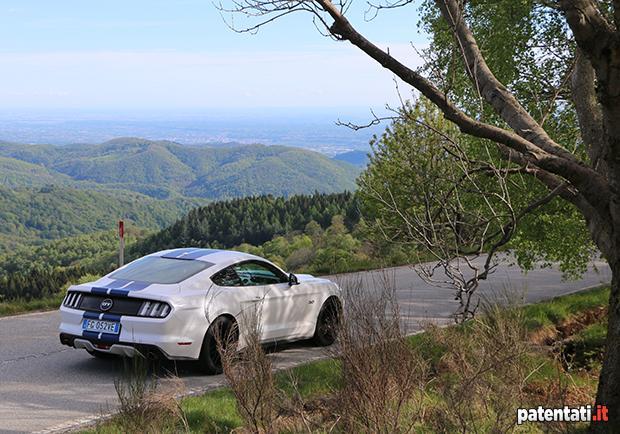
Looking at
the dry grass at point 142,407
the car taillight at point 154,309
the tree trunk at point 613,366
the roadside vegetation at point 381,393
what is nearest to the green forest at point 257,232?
the car taillight at point 154,309

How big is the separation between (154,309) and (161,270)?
3.25 feet

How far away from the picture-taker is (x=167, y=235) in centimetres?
7812

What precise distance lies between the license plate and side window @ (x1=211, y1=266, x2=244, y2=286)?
1.33m

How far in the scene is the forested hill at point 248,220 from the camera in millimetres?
62938

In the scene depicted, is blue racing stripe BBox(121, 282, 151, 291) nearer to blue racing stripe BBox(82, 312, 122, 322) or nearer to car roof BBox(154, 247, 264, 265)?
blue racing stripe BBox(82, 312, 122, 322)

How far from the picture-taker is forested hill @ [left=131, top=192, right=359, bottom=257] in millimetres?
62938

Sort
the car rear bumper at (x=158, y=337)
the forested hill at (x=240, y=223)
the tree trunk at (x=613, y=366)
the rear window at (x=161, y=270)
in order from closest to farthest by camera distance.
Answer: the tree trunk at (x=613, y=366)
the car rear bumper at (x=158, y=337)
the rear window at (x=161, y=270)
the forested hill at (x=240, y=223)

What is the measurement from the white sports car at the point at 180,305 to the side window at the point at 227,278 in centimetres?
1

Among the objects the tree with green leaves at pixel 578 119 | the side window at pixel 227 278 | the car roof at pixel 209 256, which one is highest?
the tree with green leaves at pixel 578 119

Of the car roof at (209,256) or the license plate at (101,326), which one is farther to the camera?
the car roof at (209,256)

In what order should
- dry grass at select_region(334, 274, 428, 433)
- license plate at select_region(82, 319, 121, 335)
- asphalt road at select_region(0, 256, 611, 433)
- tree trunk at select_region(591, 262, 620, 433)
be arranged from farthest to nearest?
license plate at select_region(82, 319, 121, 335), asphalt road at select_region(0, 256, 611, 433), tree trunk at select_region(591, 262, 620, 433), dry grass at select_region(334, 274, 428, 433)

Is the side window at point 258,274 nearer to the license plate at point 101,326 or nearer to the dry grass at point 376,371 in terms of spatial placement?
the license plate at point 101,326

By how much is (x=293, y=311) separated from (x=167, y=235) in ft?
225

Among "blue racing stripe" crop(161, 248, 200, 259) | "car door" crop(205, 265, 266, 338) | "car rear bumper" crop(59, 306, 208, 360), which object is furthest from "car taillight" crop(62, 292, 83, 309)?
"car door" crop(205, 265, 266, 338)
